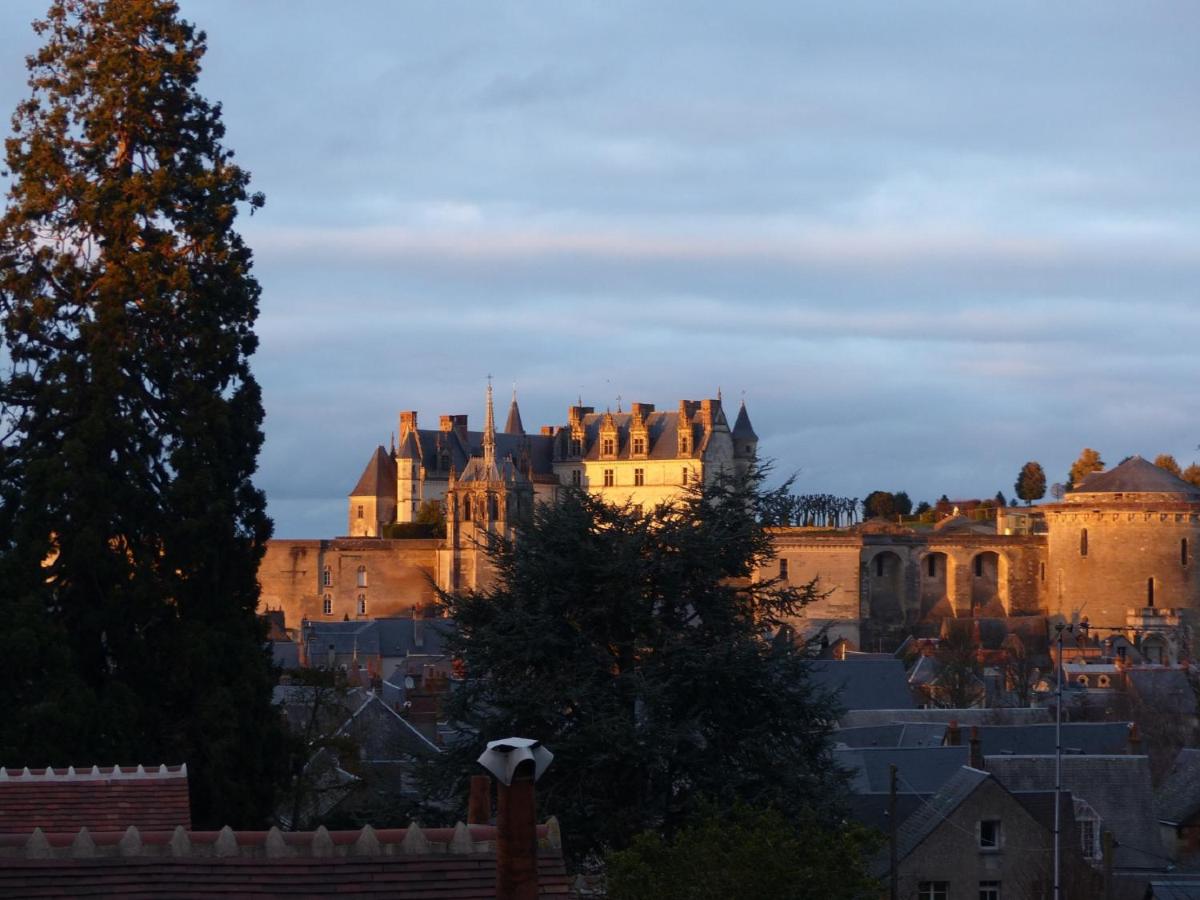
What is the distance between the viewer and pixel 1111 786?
28469 mm

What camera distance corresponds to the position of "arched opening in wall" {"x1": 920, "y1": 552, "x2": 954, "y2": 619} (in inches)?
3782

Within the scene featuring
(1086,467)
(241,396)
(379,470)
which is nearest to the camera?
(241,396)

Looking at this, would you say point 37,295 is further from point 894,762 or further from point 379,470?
point 379,470

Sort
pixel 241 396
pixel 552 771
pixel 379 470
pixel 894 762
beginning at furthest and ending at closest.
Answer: pixel 379 470 < pixel 894 762 < pixel 241 396 < pixel 552 771

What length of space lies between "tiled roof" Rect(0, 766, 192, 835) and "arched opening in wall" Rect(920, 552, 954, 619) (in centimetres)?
8469

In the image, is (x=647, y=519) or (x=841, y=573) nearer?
(x=647, y=519)

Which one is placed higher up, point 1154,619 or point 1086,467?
point 1086,467

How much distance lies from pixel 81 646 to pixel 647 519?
234 inches

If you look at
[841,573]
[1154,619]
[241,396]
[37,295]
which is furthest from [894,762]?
[841,573]

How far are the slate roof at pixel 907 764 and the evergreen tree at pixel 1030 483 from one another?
118459mm

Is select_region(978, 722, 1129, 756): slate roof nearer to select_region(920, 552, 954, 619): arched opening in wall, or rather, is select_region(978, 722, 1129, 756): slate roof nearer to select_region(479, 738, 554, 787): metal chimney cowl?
select_region(479, 738, 554, 787): metal chimney cowl

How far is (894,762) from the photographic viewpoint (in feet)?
96.2

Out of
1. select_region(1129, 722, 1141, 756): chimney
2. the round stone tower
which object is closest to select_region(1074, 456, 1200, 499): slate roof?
the round stone tower

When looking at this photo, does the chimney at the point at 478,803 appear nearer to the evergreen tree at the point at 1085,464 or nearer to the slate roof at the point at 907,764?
the slate roof at the point at 907,764
